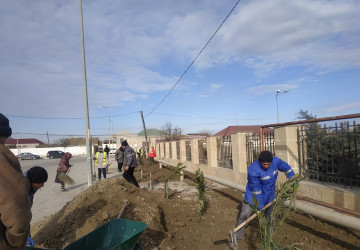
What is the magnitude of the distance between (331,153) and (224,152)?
15.5ft

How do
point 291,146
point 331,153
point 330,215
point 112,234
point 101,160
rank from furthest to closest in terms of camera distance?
point 101,160, point 291,146, point 331,153, point 112,234, point 330,215

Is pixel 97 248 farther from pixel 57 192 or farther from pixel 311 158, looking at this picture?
pixel 57 192

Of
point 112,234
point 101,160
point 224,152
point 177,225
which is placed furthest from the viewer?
point 101,160

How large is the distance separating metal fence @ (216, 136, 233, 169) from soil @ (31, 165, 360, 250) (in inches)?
85.1

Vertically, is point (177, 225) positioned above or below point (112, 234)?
below

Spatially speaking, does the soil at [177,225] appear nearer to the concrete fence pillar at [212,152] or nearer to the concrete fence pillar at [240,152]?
the concrete fence pillar at [240,152]

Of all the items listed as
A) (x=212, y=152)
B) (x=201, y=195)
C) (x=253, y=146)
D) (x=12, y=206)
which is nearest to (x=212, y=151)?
(x=212, y=152)

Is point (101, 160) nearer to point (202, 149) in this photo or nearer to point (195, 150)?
point (195, 150)

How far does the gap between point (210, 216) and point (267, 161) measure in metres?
2.36

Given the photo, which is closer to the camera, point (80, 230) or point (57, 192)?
point (80, 230)

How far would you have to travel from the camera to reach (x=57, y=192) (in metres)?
10.1

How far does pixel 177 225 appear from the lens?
5.23 metres

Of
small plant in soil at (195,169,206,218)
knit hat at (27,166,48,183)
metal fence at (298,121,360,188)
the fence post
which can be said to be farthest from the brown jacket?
the fence post

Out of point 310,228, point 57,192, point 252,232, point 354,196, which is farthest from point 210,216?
point 57,192
